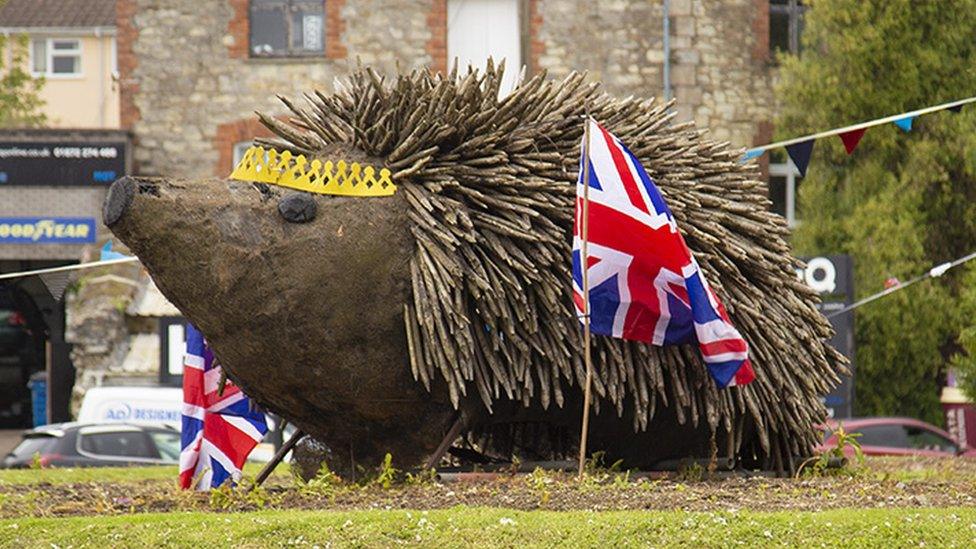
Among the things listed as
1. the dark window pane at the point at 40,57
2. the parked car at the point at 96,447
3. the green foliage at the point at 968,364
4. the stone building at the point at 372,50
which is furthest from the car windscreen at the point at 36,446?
the dark window pane at the point at 40,57

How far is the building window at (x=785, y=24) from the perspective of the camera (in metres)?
30.4

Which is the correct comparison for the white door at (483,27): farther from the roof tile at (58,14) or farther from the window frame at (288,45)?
the roof tile at (58,14)

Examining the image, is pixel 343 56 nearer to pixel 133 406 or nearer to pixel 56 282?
pixel 133 406

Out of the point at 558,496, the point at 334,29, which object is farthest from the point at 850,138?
the point at 334,29

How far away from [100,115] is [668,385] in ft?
122

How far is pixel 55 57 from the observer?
47.1 m

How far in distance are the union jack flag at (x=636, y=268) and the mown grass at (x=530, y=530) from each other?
1.42 m

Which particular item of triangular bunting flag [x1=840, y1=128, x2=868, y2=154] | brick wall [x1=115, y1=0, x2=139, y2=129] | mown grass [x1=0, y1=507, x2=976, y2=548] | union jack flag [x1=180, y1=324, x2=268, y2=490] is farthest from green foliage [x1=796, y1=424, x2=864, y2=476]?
brick wall [x1=115, y1=0, x2=139, y2=129]

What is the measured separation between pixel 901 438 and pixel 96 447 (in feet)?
29.4

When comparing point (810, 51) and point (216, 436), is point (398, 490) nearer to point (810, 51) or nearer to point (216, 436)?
point (216, 436)

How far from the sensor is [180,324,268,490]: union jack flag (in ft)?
40.1

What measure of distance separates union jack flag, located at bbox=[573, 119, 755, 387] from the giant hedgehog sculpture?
0.96 ft

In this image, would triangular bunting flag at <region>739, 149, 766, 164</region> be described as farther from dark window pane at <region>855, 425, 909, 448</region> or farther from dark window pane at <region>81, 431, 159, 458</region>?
dark window pane at <region>855, 425, 909, 448</region>

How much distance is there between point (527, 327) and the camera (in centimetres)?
1038
